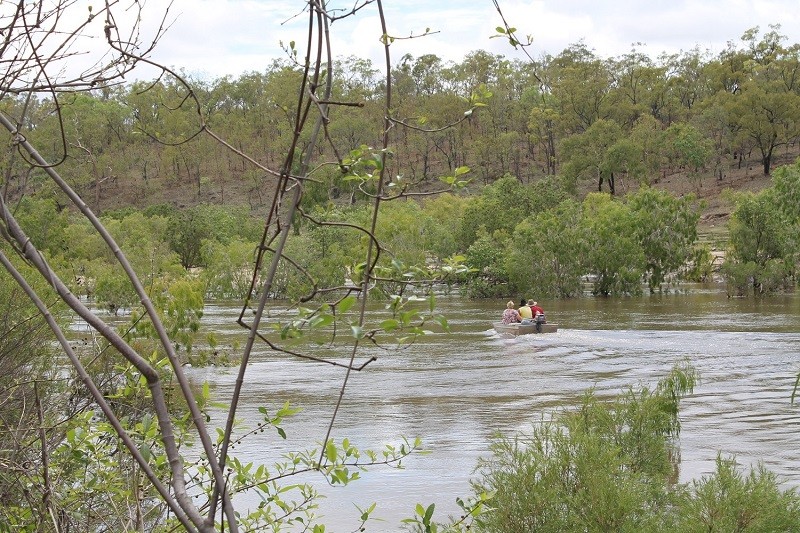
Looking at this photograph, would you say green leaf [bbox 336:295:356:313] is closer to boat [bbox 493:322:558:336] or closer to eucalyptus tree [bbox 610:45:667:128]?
boat [bbox 493:322:558:336]

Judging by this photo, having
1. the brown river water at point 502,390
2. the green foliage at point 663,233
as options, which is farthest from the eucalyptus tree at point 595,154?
the brown river water at point 502,390

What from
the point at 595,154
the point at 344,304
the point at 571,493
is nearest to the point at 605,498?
the point at 571,493

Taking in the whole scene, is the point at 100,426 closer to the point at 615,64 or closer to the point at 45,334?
the point at 45,334

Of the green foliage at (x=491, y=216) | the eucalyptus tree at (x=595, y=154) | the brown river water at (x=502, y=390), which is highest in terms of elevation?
the eucalyptus tree at (x=595, y=154)

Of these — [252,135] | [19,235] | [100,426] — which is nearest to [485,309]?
[100,426]

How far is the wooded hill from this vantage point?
265ft

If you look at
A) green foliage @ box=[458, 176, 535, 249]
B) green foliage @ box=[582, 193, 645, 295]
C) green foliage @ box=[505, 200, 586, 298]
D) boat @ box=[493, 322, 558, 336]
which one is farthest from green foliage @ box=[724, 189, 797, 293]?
boat @ box=[493, 322, 558, 336]

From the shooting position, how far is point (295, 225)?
22.0 feet

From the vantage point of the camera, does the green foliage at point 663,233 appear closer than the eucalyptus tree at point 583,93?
Yes

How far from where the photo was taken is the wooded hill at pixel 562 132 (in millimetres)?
80812

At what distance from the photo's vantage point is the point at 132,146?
98000mm

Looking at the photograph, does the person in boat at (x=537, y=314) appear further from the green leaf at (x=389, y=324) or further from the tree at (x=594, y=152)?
the tree at (x=594, y=152)

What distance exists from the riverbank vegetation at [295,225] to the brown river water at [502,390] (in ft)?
4.05

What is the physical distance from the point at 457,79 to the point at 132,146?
32800 millimetres
